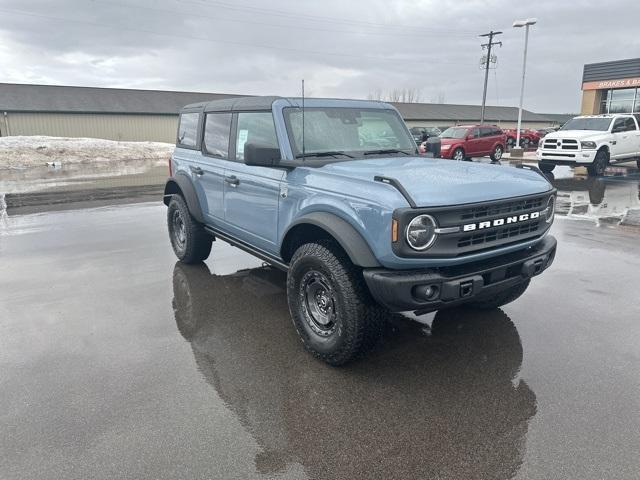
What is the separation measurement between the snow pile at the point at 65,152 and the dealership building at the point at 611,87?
31.4m

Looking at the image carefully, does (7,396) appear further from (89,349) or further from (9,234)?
(9,234)

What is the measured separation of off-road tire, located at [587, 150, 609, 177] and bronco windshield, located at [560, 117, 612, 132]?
0.93 m

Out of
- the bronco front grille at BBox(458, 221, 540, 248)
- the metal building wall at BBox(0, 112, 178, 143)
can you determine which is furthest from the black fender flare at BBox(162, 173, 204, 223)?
the metal building wall at BBox(0, 112, 178, 143)

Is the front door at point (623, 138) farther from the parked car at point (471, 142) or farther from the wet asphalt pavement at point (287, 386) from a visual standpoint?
the wet asphalt pavement at point (287, 386)

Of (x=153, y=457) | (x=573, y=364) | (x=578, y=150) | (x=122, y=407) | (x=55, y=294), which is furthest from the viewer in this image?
(x=578, y=150)

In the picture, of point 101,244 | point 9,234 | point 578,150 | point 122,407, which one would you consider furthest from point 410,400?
point 578,150

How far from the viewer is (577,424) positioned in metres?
3.03

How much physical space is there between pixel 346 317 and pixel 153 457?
4.96 feet

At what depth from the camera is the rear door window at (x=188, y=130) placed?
611cm

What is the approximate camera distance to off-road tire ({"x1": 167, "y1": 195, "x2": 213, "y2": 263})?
6.09m

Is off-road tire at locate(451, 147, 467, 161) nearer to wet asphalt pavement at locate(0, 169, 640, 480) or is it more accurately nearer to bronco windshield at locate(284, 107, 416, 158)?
wet asphalt pavement at locate(0, 169, 640, 480)

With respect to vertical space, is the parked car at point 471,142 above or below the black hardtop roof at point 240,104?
above

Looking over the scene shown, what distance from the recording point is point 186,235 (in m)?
6.20

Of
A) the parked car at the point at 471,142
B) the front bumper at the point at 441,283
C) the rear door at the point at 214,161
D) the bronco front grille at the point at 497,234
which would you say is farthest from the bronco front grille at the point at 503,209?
the parked car at the point at 471,142
